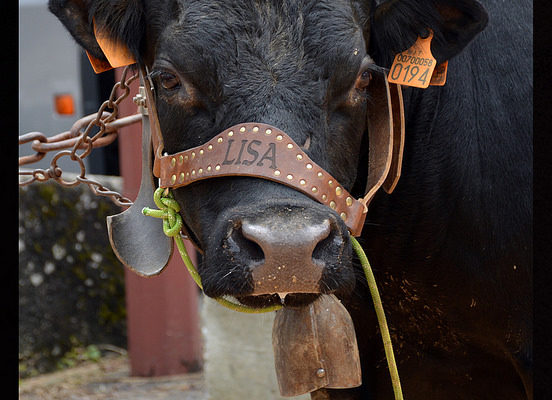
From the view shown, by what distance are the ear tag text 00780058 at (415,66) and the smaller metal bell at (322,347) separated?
67cm

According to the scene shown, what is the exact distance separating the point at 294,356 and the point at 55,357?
388cm

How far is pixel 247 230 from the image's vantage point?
1963 millimetres

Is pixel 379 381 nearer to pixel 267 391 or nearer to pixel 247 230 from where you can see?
pixel 247 230

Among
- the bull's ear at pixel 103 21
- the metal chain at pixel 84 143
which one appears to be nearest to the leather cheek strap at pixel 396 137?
the bull's ear at pixel 103 21

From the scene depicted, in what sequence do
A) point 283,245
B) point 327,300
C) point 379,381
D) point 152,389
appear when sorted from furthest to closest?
1. point 152,389
2. point 379,381
3. point 327,300
4. point 283,245

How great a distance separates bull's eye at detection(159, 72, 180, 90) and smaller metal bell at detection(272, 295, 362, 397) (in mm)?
731

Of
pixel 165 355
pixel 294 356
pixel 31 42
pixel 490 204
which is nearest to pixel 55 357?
pixel 165 355

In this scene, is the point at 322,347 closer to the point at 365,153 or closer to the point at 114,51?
the point at 365,153

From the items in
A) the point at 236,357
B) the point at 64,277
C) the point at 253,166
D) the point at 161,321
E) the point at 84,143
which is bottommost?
the point at 236,357

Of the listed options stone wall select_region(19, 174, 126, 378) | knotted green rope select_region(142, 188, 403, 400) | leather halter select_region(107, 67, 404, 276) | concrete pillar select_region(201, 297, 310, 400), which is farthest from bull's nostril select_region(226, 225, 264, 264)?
stone wall select_region(19, 174, 126, 378)

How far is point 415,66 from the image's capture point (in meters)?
2.47

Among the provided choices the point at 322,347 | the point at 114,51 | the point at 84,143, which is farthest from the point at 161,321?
the point at 114,51

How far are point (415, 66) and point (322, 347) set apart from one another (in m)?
0.86

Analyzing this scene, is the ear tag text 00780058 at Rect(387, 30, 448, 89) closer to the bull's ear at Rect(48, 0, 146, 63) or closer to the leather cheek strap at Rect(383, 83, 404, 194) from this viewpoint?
the leather cheek strap at Rect(383, 83, 404, 194)
